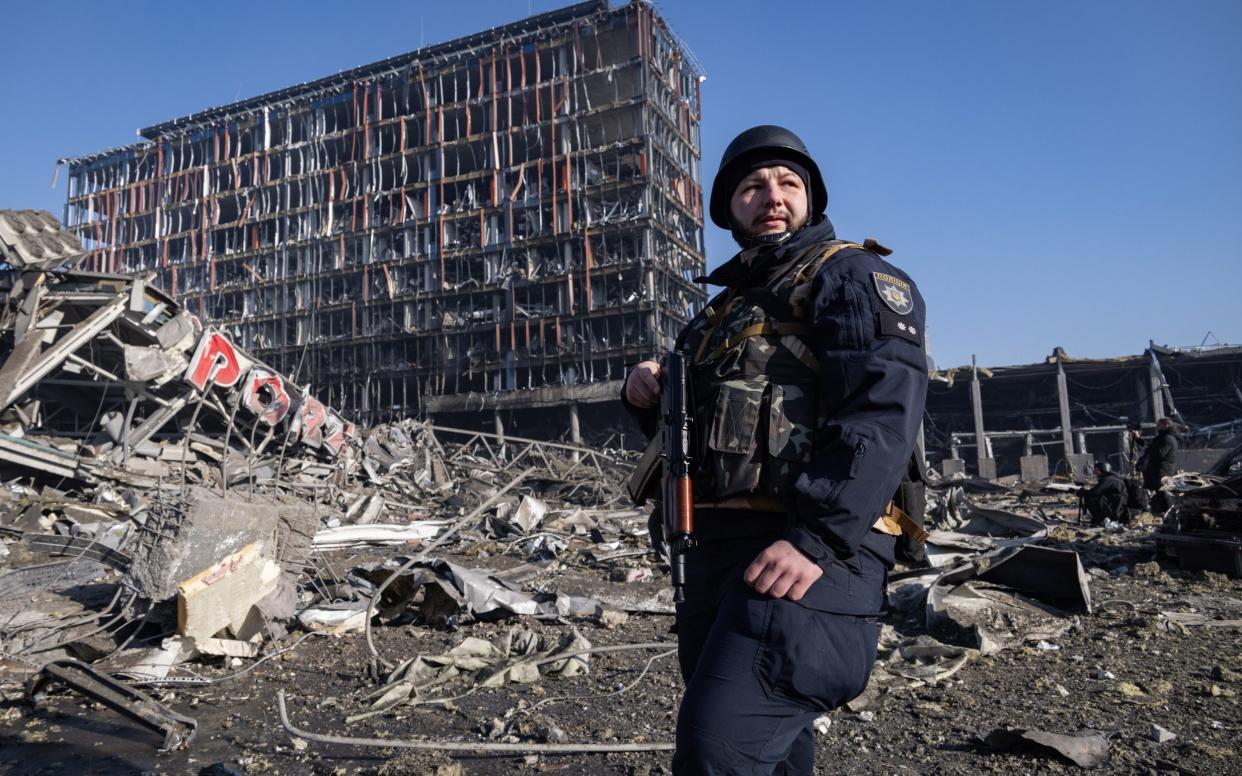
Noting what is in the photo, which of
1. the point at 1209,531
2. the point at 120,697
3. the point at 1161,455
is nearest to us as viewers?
the point at 120,697

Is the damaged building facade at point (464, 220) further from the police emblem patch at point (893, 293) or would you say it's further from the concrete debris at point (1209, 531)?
the police emblem patch at point (893, 293)

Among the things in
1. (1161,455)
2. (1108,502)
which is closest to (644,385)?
(1108,502)

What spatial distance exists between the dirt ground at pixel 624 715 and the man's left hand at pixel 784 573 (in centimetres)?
203

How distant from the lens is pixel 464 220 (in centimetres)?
3869

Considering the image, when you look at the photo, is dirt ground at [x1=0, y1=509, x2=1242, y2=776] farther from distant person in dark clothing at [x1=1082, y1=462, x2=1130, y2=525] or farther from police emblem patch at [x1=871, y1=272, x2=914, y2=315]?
distant person in dark clothing at [x1=1082, y1=462, x2=1130, y2=525]

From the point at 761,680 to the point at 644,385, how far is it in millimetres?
922

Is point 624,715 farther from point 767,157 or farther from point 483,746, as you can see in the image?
point 767,157

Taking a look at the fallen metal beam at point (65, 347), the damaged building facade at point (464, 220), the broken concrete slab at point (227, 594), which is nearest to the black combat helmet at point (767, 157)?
the broken concrete slab at point (227, 594)

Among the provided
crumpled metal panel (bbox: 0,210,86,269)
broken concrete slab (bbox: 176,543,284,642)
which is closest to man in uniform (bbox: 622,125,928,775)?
broken concrete slab (bbox: 176,543,284,642)

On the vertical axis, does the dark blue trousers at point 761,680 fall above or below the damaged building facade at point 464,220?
below

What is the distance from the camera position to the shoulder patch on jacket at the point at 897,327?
62.7 inches

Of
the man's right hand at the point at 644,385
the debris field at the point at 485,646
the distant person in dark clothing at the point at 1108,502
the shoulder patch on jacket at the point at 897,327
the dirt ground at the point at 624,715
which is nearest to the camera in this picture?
the shoulder patch on jacket at the point at 897,327

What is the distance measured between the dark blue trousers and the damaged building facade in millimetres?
31911

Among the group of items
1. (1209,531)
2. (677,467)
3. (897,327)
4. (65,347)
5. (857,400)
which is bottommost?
(1209,531)
